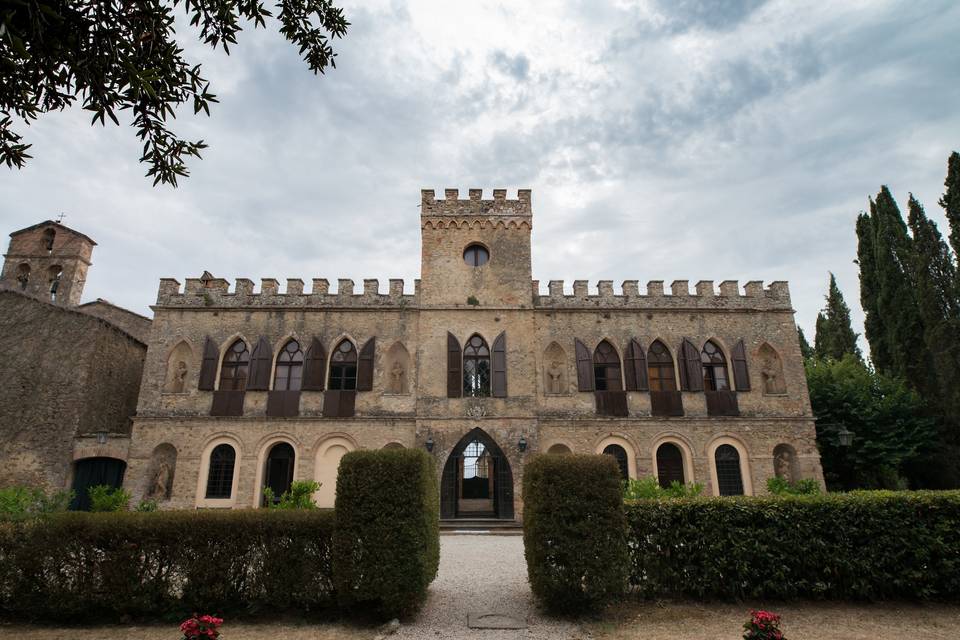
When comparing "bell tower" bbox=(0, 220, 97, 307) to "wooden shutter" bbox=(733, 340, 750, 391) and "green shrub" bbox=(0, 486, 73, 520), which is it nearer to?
"green shrub" bbox=(0, 486, 73, 520)

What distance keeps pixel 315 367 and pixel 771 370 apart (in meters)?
18.4

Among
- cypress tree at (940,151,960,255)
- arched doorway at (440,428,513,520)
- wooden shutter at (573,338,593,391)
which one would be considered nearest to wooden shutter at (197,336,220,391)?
arched doorway at (440,428,513,520)

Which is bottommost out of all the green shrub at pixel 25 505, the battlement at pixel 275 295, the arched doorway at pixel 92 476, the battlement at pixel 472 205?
the green shrub at pixel 25 505

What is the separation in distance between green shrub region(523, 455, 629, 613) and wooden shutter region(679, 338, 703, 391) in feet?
45.6

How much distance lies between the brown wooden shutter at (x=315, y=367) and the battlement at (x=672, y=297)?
8.88m

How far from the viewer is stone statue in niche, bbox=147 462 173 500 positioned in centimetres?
1906

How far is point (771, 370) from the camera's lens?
2105 centimetres

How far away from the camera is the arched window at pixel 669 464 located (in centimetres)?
1969

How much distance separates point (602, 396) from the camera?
2016 centimetres

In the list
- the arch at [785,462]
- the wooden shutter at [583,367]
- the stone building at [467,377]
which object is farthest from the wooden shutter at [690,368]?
the arch at [785,462]

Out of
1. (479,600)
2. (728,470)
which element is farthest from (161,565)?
(728,470)

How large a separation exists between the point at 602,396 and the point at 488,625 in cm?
1369

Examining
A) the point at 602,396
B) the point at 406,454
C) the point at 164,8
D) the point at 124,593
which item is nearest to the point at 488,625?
the point at 406,454

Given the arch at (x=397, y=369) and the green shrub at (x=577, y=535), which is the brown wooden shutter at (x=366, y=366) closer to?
the arch at (x=397, y=369)
